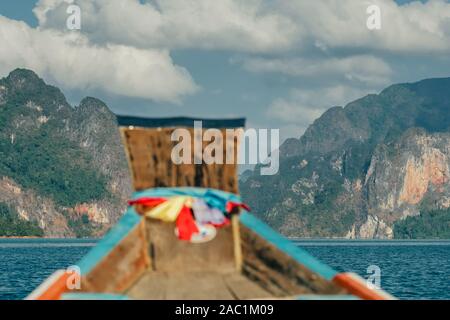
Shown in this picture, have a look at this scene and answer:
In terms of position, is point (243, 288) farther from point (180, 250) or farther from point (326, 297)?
point (326, 297)

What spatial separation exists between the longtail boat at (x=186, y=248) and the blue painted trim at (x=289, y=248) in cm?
1

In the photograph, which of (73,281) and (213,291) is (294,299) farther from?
(73,281)

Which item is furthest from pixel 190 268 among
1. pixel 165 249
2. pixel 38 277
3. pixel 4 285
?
pixel 38 277

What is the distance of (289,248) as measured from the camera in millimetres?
14742

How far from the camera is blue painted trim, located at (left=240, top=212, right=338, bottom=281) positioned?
14.4 meters

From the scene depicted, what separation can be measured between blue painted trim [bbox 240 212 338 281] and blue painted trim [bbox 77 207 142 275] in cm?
172

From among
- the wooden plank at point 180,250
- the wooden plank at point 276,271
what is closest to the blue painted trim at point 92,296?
the wooden plank at point 180,250

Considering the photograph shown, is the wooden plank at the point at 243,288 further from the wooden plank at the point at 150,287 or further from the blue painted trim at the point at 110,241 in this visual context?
the blue painted trim at the point at 110,241

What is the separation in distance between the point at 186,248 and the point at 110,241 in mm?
1293

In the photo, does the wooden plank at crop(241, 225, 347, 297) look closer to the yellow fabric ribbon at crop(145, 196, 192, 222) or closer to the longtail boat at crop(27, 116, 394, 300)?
the longtail boat at crop(27, 116, 394, 300)

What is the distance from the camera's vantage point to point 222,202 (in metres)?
14.9

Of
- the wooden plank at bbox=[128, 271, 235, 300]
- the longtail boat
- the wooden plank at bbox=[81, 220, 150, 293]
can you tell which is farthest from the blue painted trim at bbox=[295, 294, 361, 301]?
Result: the wooden plank at bbox=[81, 220, 150, 293]

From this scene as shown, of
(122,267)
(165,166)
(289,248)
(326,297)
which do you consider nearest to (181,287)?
(122,267)

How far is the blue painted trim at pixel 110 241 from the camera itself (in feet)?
46.8
